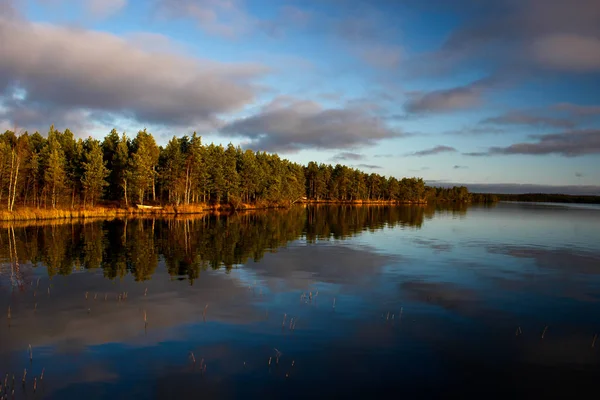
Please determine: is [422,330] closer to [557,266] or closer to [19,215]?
[557,266]

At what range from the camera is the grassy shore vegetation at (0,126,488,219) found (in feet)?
255

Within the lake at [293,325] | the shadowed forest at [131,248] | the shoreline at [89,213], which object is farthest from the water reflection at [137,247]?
the shoreline at [89,213]

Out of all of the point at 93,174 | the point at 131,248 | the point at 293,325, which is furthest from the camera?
the point at 93,174

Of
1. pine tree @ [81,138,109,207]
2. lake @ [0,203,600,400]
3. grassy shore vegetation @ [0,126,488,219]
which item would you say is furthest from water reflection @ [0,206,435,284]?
pine tree @ [81,138,109,207]

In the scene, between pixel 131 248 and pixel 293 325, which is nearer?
pixel 293 325

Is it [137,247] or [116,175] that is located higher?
[116,175]

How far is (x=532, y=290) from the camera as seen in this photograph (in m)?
25.9

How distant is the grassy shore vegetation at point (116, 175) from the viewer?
255ft

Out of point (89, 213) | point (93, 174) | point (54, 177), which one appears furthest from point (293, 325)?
point (93, 174)

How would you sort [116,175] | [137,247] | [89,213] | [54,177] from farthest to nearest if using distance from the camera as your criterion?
[116,175] < [54,177] < [89,213] < [137,247]

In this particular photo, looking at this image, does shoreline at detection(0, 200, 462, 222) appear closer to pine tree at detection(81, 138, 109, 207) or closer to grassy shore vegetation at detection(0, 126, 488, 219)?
grassy shore vegetation at detection(0, 126, 488, 219)

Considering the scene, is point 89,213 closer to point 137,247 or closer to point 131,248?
point 137,247

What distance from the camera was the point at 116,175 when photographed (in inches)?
4038

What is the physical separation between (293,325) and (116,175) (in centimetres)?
9943
